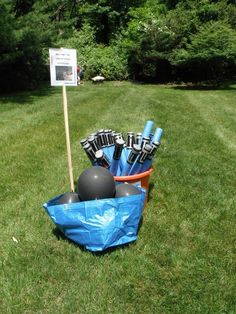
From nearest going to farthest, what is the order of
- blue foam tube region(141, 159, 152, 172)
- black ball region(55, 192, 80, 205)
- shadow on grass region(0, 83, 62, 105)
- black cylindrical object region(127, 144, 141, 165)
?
1. black ball region(55, 192, 80, 205)
2. black cylindrical object region(127, 144, 141, 165)
3. blue foam tube region(141, 159, 152, 172)
4. shadow on grass region(0, 83, 62, 105)

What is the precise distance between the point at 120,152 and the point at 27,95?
34.9 feet

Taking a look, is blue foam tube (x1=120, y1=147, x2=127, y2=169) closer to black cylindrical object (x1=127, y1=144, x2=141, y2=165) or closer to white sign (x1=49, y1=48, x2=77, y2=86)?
A: black cylindrical object (x1=127, y1=144, x2=141, y2=165)

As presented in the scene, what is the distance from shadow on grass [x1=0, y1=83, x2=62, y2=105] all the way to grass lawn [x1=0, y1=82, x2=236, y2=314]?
5259 millimetres

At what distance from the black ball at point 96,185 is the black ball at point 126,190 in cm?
7

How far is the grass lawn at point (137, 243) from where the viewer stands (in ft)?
9.19

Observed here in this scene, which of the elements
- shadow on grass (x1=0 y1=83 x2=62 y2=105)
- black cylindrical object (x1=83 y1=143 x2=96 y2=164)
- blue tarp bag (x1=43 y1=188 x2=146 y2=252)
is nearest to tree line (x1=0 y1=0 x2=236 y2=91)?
shadow on grass (x1=0 y1=83 x2=62 y2=105)

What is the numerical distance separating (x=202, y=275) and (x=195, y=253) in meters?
0.31

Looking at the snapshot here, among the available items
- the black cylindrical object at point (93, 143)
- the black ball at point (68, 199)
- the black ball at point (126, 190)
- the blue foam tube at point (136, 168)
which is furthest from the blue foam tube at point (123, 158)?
the black ball at point (68, 199)

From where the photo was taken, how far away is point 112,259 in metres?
3.24

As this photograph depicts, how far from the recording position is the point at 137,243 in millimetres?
3484

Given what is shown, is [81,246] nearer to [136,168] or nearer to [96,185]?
[96,185]

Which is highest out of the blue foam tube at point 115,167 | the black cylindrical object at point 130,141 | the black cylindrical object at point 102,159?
the black cylindrical object at point 130,141

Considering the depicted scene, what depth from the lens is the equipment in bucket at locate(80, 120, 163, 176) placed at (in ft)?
12.9

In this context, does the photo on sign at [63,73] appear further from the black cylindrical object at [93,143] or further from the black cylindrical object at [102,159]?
the black cylindrical object at [102,159]
